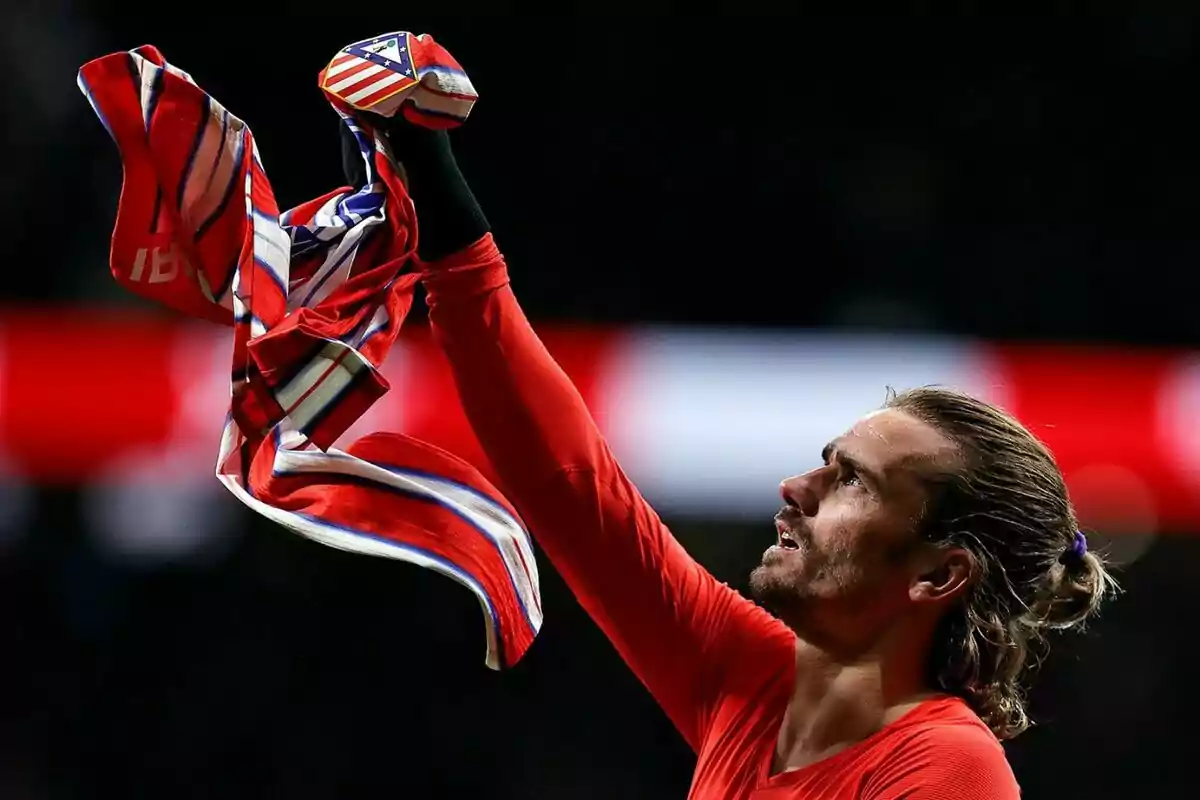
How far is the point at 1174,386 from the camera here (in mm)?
2971

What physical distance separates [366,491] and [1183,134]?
2667 mm

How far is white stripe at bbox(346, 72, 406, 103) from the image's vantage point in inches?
41.2

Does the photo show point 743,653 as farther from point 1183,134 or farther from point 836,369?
point 1183,134

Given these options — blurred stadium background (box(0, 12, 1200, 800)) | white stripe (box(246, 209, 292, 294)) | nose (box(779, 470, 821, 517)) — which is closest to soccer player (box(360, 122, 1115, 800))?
nose (box(779, 470, 821, 517))

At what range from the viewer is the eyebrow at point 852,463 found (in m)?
1.13

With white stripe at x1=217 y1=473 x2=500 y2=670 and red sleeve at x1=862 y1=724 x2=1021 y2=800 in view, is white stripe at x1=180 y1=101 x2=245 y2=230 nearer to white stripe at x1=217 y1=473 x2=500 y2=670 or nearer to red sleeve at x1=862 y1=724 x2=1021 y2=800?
white stripe at x1=217 y1=473 x2=500 y2=670

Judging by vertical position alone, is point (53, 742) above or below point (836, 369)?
below

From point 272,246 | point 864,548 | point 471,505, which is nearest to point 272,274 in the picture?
point 272,246

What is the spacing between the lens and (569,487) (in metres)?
1.18

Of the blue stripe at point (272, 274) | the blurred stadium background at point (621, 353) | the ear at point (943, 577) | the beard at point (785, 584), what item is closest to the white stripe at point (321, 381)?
the blue stripe at point (272, 274)

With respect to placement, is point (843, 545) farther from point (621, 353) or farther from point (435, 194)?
point (621, 353)

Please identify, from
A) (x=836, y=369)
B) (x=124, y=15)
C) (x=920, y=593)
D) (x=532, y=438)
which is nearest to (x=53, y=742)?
(x=124, y=15)

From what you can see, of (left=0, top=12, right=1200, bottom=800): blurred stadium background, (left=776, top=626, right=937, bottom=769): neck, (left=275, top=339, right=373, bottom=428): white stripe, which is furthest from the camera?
(left=0, top=12, right=1200, bottom=800): blurred stadium background

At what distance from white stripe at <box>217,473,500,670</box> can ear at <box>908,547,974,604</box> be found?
321mm
